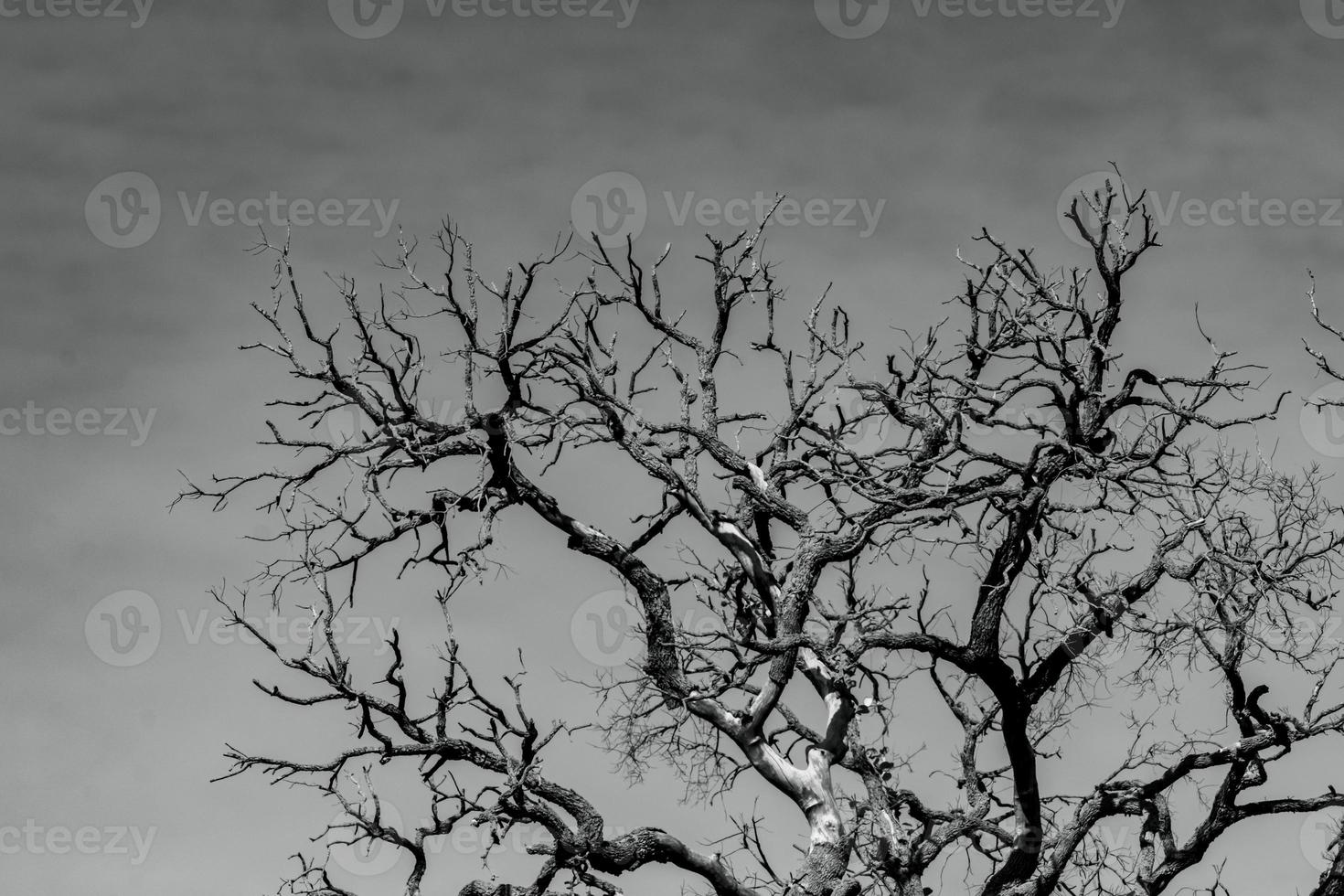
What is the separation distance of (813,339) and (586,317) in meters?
2.46

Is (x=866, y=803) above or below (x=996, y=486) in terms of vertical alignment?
below

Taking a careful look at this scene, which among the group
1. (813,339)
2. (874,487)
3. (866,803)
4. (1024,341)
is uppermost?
(813,339)

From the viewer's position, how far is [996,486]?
455 inches

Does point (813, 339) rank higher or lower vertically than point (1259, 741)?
higher

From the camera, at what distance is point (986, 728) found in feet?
45.7

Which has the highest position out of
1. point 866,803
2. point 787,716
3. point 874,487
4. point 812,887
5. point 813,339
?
point 813,339

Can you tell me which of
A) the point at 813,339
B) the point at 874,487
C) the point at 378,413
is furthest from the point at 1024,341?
the point at 378,413

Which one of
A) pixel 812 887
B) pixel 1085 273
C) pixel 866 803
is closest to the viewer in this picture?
pixel 1085 273

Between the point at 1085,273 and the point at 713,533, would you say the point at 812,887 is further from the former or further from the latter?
the point at 1085,273

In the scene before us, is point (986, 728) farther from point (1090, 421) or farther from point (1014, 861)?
point (1090, 421)

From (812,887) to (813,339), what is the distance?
17.8ft

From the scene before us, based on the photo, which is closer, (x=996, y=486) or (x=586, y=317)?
(x=996, y=486)

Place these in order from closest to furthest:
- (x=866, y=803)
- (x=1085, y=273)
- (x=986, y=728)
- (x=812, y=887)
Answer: (x=1085, y=273)
(x=812, y=887)
(x=866, y=803)
(x=986, y=728)

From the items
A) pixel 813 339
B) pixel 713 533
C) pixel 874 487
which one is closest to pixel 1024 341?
pixel 874 487
